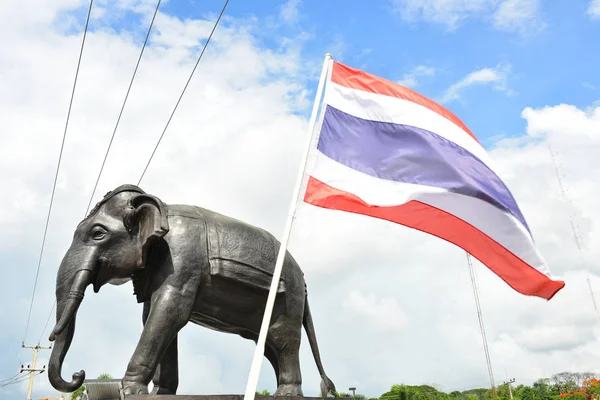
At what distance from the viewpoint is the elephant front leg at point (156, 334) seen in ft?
17.6

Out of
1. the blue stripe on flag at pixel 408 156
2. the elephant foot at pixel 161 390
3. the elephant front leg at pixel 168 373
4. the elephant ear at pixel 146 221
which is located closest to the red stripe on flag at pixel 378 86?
the blue stripe on flag at pixel 408 156

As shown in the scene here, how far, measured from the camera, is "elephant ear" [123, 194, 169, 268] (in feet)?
19.0

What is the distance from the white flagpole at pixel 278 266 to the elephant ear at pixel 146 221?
1.31m

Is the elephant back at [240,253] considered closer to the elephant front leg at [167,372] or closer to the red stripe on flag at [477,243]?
the elephant front leg at [167,372]

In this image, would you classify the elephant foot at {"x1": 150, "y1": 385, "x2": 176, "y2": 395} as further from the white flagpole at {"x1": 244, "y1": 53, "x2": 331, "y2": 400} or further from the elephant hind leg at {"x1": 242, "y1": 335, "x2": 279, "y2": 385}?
the white flagpole at {"x1": 244, "y1": 53, "x2": 331, "y2": 400}

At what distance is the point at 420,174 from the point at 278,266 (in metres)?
2.15

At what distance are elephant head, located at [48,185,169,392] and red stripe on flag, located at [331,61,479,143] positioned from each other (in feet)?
7.90

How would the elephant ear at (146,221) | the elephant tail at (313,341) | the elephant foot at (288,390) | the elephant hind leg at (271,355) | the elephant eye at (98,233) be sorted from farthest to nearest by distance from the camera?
1. the elephant tail at (313,341)
2. the elephant hind leg at (271,355)
3. the elephant foot at (288,390)
4. the elephant eye at (98,233)
5. the elephant ear at (146,221)

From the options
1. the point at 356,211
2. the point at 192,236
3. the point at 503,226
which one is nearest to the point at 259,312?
the point at 192,236

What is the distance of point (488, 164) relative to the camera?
269 inches

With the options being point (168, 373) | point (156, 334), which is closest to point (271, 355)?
point (168, 373)

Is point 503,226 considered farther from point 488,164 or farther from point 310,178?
point 310,178

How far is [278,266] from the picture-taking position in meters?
4.88

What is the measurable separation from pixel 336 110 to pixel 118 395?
3.57m
